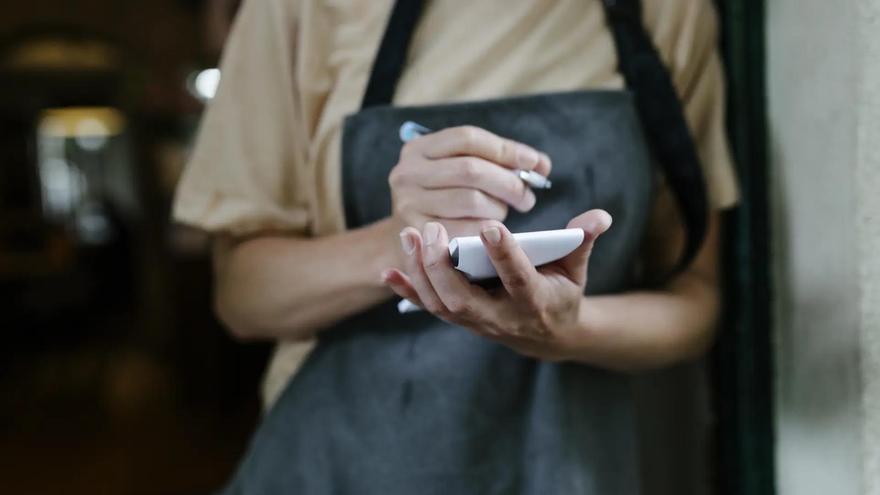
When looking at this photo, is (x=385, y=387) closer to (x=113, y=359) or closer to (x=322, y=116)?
(x=322, y=116)

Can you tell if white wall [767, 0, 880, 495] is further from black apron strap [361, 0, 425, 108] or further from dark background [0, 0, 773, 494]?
black apron strap [361, 0, 425, 108]

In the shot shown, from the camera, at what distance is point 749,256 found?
64 centimetres

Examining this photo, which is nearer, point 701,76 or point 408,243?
point 408,243

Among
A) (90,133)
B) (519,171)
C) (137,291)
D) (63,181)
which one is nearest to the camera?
(519,171)

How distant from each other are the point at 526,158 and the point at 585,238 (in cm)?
9

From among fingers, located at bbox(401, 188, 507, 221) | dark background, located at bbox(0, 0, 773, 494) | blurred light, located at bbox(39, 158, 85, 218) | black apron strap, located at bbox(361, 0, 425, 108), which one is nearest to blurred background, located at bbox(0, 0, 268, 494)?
dark background, located at bbox(0, 0, 773, 494)

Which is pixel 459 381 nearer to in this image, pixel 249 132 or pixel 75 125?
pixel 249 132

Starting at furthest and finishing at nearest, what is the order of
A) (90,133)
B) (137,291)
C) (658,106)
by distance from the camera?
(90,133), (137,291), (658,106)

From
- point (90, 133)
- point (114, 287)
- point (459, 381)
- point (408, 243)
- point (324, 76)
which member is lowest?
point (114, 287)

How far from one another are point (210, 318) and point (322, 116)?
220cm

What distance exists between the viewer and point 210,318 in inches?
104

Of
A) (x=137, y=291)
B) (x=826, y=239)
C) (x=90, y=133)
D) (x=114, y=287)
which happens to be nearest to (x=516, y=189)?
(x=826, y=239)

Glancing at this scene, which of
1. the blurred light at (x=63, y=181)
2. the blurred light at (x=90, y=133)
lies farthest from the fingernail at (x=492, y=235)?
the blurred light at (x=90, y=133)

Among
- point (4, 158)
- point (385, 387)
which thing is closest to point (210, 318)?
point (385, 387)
